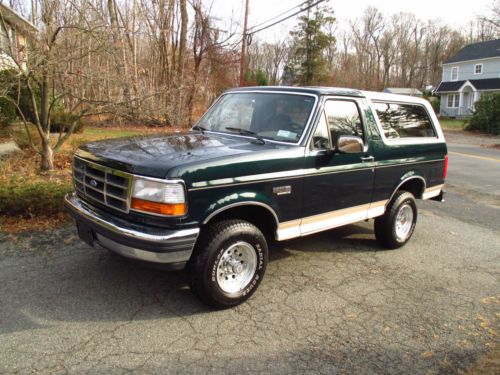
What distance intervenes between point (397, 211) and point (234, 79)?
2344 centimetres

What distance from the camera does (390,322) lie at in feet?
12.3

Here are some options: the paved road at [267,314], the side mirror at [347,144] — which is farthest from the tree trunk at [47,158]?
the side mirror at [347,144]

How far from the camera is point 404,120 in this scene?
5566mm

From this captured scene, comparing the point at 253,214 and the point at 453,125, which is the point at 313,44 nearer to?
the point at 453,125

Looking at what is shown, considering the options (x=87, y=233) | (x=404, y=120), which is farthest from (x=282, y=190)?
(x=404, y=120)

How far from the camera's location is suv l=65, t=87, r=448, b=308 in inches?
132

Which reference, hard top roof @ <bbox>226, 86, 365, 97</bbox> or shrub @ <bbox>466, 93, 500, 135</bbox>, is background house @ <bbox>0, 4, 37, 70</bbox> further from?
shrub @ <bbox>466, 93, 500, 135</bbox>

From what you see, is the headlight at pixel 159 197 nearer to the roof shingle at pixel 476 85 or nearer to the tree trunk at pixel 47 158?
the tree trunk at pixel 47 158

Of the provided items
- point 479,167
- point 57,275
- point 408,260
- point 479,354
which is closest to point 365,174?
point 408,260

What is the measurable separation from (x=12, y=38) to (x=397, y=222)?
293 inches

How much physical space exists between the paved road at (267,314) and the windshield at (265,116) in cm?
156

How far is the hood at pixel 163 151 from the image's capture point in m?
3.36

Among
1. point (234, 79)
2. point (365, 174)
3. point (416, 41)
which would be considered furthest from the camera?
point (416, 41)

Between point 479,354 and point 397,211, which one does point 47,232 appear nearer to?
point 397,211
